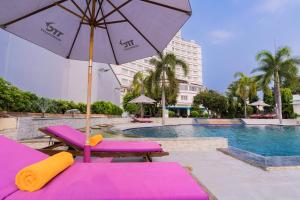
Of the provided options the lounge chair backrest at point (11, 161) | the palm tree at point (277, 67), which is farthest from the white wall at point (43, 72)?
the palm tree at point (277, 67)

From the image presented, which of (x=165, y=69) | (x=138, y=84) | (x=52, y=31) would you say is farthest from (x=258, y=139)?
(x=138, y=84)

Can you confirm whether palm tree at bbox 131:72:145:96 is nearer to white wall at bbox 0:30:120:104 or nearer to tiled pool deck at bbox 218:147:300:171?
white wall at bbox 0:30:120:104

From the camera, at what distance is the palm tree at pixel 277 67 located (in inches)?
1043

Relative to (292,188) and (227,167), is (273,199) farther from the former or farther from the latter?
(227,167)

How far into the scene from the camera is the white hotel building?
50984mm

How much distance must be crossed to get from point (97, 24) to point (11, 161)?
2.73 metres

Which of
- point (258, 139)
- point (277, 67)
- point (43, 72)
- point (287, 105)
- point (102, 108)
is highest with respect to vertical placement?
point (277, 67)

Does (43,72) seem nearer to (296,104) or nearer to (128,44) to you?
(128,44)

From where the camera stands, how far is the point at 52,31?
399 cm

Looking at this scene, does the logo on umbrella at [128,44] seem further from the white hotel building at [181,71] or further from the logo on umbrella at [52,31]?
the white hotel building at [181,71]

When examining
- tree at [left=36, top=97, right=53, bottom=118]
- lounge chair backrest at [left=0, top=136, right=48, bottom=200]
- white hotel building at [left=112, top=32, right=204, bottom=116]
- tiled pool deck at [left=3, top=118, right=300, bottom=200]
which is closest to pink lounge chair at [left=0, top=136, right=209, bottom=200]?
lounge chair backrest at [left=0, top=136, right=48, bottom=200]

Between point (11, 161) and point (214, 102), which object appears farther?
point (214, 102)

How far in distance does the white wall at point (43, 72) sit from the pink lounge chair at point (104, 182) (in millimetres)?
9395

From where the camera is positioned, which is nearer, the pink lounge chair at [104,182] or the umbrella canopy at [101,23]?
the pink lounge chair at [104,182]
